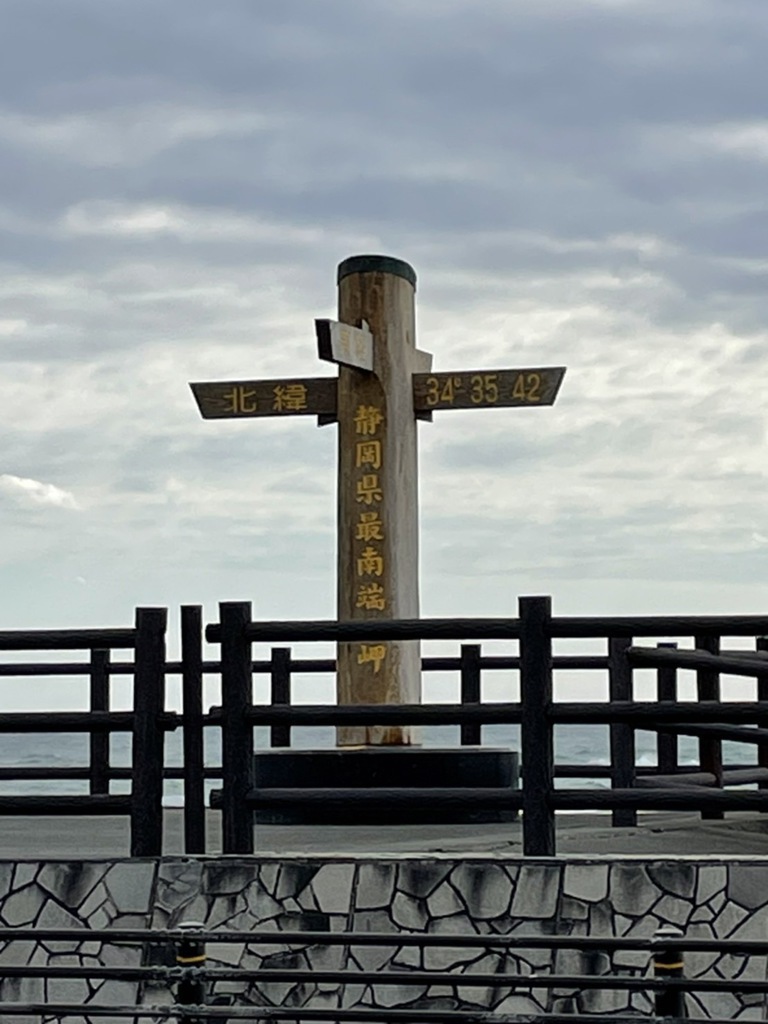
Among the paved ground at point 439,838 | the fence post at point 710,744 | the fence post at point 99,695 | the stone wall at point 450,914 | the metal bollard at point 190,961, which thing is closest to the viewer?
the metal bollard at point 190,961

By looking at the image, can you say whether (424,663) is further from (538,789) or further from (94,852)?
(538,789)

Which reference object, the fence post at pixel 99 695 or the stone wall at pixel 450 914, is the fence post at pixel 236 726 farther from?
the fence post at pixel 99 695

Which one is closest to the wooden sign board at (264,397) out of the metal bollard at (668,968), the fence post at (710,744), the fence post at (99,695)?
the fence post at (99,695)

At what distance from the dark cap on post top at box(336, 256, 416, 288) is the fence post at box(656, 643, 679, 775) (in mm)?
3217

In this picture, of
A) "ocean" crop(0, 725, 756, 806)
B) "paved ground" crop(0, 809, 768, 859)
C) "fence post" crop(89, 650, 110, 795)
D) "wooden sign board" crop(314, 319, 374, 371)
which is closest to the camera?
"paved ground" crop(0, 809, 768, 859)

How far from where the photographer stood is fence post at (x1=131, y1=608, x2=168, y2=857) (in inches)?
320

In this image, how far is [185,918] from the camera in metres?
7.89

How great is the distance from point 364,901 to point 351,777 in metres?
3.12

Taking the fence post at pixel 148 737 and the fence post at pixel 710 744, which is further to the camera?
the fence post at pixel 710 744

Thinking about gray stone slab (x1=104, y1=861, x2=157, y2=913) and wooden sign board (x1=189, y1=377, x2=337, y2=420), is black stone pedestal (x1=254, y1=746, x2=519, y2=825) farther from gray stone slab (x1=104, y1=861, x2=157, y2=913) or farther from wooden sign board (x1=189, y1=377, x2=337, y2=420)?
gray stone slab (x1=104, y1=861, x2=157, y2=913)

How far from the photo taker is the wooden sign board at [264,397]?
11.9 meters

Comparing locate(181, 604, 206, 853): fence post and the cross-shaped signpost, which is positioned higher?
the cross-shaped signpost

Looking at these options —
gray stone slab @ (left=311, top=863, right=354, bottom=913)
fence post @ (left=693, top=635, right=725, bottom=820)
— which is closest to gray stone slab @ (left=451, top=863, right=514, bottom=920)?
gray stone slab @ (left=311, top=863, right=354, bottom=913)

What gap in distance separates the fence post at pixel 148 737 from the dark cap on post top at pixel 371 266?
4212 mm
